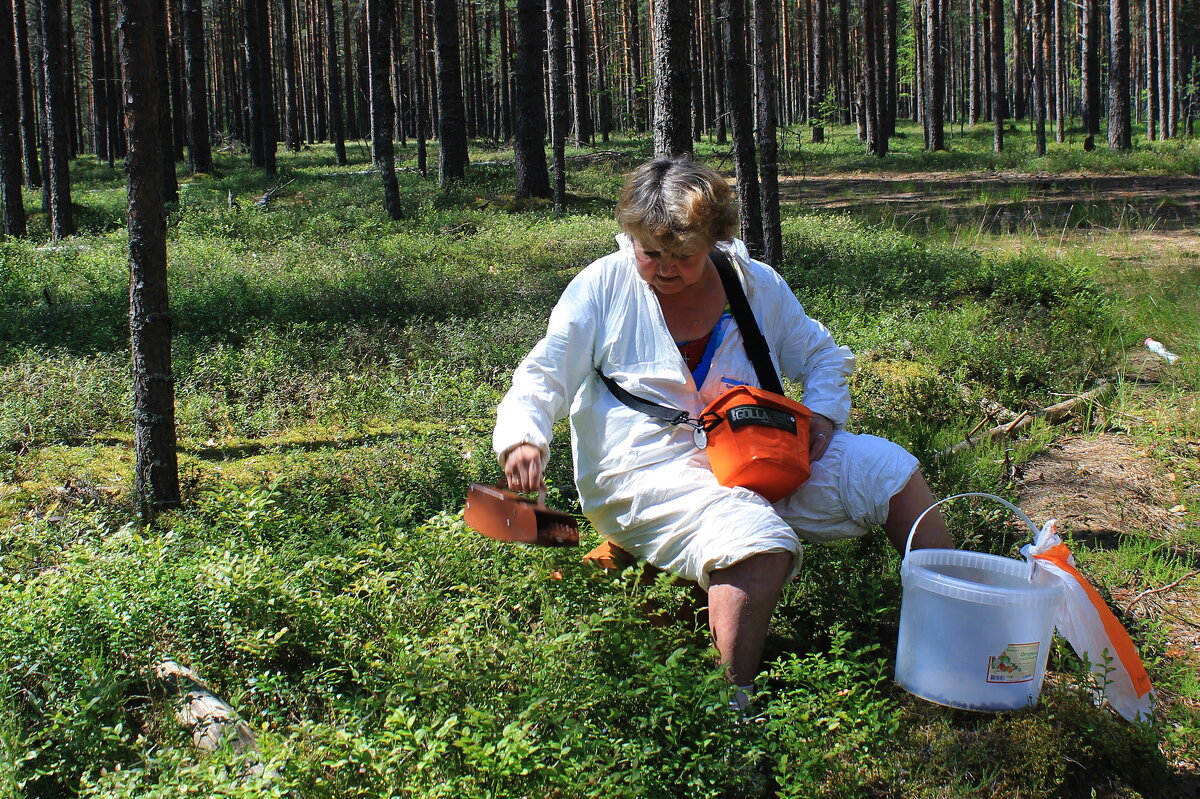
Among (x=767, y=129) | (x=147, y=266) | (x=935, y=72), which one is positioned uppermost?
(x=935, y=72)

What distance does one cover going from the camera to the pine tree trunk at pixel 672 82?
7281 millimetres

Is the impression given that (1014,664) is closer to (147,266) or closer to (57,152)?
(147,266)

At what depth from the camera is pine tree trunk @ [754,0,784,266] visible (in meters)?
8.97

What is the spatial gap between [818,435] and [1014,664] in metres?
0.95

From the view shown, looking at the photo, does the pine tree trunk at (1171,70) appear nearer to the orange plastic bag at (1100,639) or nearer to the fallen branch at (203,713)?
the orange plastic bag at (1100,639)

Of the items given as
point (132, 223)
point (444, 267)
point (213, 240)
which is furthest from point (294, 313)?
point (213, 240)

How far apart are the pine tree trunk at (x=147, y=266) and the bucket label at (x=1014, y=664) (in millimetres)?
3880

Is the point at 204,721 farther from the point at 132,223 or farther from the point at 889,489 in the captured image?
the point at 132,223

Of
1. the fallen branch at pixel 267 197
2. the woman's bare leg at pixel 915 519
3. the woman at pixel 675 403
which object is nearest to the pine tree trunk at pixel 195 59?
the fallen branch at pixel 267 197

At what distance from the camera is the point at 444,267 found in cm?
1073

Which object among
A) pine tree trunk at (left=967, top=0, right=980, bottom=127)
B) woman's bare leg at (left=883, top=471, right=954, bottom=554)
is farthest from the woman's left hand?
pine tree trunk at (left=967, top=0, right=980, bottom=127)

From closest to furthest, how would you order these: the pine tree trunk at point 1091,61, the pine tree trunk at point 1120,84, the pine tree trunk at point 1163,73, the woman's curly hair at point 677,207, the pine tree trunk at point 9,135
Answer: the woman's curly hair at point 677,207 → the pine tree trunk at point 9,135 → the pine tree trunk at point 1120,84 → the pine tree trunk at point 1091,61 → the pine tree trunk at point 1163,73

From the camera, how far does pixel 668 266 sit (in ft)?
10.3

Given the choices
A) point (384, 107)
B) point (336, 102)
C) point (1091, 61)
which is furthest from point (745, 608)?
point (336, 102)
